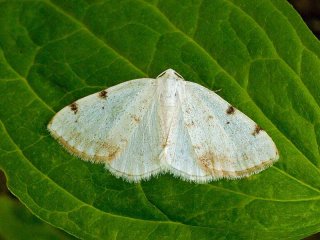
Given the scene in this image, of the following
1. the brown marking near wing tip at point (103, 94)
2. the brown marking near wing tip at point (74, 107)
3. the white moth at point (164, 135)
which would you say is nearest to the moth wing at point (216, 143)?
the white moth at point (164, 135)

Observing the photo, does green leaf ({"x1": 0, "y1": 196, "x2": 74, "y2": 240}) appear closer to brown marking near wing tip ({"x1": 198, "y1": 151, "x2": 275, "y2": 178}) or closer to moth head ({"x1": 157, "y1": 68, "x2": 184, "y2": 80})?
brown marking near wing tip ({"x1": 198, "y1": 151, "x2": 275, "y2": 178})

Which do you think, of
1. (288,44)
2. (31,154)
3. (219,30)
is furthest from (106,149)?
(288,44)

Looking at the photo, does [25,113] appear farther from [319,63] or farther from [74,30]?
[319,63]

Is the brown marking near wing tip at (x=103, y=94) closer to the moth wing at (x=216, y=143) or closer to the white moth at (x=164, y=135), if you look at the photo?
→ the white moth at (x=164, y=135)

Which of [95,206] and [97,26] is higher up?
[97,26]

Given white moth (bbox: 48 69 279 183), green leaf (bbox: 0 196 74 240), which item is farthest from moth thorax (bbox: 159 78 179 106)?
green leaf (bbox: 0 196 74 240)

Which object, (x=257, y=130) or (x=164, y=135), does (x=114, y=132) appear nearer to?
(x=164, y=135)
